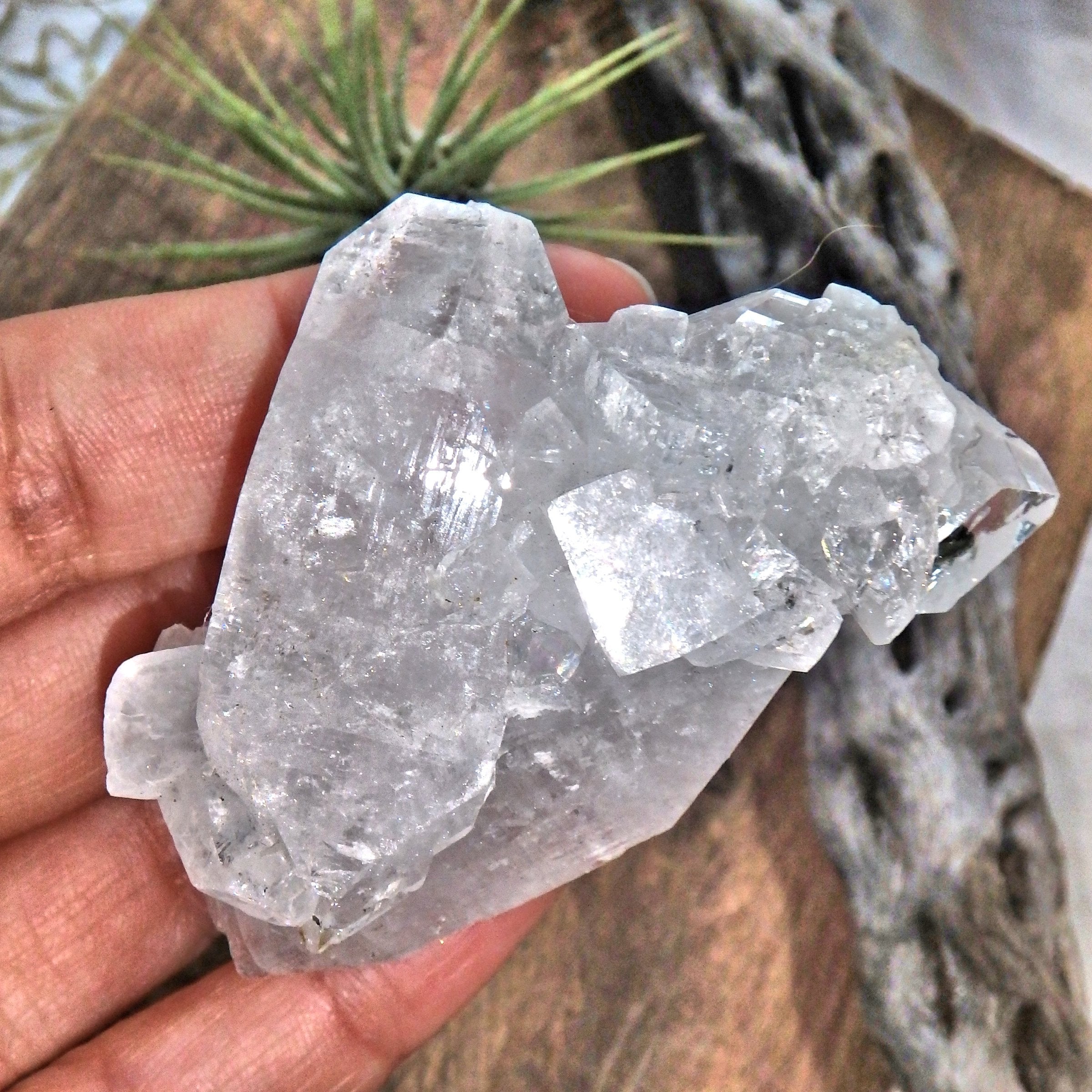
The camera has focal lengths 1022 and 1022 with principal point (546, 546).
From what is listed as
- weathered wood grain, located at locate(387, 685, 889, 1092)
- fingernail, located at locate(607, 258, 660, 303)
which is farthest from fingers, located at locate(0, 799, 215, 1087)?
fingernail, located at locate(607, 258, 660, 303)

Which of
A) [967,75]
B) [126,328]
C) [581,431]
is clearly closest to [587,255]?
[581,431]

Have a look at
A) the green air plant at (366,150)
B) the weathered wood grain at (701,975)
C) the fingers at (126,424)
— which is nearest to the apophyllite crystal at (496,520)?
the fingers at (126,424)

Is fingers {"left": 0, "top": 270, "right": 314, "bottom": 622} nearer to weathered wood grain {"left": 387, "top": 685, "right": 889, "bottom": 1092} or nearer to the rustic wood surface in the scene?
the rustic wood surface

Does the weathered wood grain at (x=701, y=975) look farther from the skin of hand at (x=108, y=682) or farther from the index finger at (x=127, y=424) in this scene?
the index finger at (x=127, y=424)

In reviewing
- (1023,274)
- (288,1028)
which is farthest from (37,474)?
(1023,274)

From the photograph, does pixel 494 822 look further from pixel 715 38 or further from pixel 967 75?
pixel 967 75

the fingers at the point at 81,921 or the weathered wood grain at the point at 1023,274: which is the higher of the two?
the fingers at the point at 81,921
